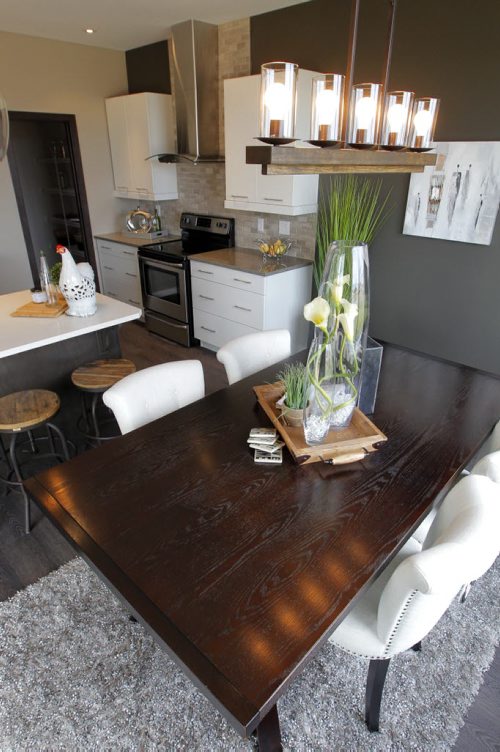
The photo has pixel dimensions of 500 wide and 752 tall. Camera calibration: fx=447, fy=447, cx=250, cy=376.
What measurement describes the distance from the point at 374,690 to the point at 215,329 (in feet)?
10.2

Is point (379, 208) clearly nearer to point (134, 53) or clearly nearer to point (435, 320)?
point (435, 320)

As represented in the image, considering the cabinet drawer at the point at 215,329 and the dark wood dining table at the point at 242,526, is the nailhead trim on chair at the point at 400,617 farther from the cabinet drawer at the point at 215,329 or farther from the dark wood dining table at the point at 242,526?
the cabinet drawer at the point at 215,329

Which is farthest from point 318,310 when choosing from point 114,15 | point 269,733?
point 114,15

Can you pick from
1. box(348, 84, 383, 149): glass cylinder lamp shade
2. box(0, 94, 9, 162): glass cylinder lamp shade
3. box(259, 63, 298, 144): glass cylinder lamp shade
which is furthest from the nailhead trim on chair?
box(0, 94, 9, 162): glass cylinder lamp shade

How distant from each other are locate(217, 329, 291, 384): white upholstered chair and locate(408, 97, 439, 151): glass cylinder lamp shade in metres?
1.02

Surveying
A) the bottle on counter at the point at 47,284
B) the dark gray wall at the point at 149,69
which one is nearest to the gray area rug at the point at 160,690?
the bottle on counter at the point at 47,284

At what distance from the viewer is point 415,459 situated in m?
1.48

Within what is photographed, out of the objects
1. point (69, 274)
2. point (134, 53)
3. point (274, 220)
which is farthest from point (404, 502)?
point (134, 53)

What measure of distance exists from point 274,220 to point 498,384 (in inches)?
104

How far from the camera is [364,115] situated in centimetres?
142

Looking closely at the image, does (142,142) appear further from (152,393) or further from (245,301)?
(152,393)

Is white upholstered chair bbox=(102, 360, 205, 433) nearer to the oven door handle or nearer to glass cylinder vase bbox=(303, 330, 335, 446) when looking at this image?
glass cylinder vase bbox=(303, 330, 335, 446)

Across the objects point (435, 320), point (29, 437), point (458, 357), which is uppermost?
point (435, 320)

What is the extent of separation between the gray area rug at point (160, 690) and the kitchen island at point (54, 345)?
117cm
